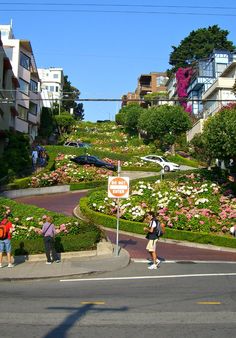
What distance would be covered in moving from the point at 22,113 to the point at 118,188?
143 feet

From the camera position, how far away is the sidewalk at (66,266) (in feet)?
46.1

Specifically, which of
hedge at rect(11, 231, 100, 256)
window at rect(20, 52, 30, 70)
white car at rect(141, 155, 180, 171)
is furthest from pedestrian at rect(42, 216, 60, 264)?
window at rect(20, 52, 30, 70)

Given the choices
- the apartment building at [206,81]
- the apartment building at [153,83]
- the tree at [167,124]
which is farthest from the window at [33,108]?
the apartment building at [153,83]

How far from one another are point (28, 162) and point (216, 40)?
2620 inches

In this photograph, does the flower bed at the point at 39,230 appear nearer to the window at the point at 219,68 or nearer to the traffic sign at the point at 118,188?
the traffic sign at the point at 118,188

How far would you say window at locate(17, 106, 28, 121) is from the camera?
57.9m

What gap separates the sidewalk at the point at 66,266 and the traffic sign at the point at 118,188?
6.47 ft

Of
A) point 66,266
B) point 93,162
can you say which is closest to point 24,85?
point 93,162

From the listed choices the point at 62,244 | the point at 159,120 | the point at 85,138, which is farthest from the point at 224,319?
the point at 85,138

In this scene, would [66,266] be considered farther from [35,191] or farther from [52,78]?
[52,78]

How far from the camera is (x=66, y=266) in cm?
1534

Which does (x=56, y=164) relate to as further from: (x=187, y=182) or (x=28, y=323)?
(x=28, y=323)

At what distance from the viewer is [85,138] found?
268ft

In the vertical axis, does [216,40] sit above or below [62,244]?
above
